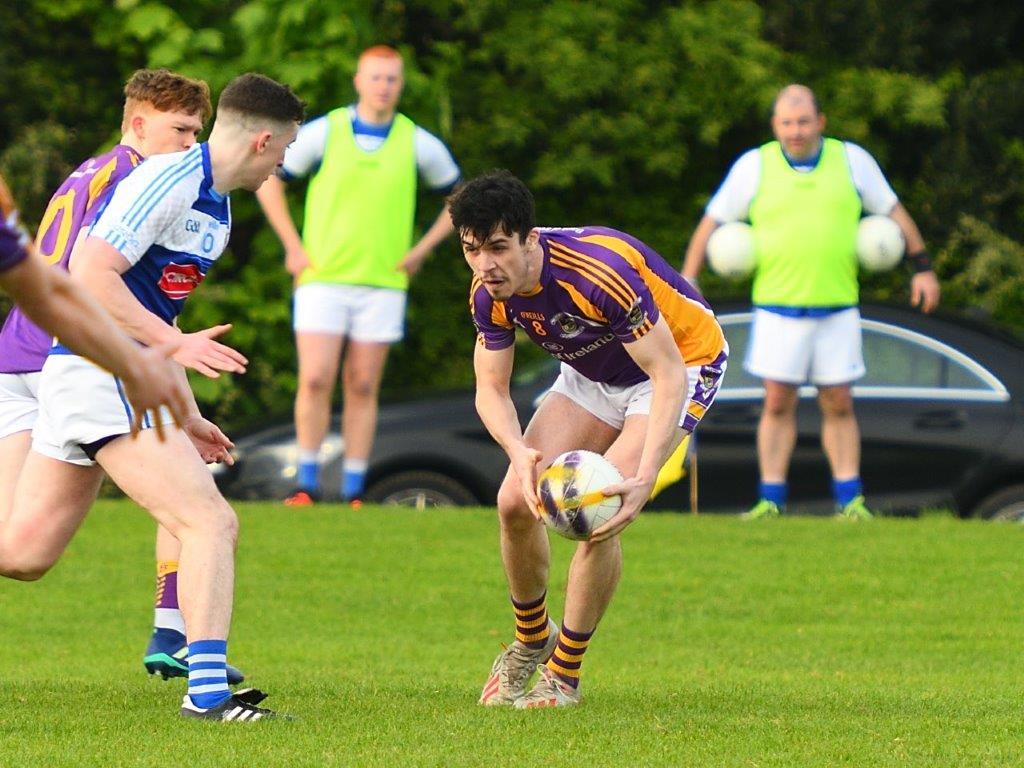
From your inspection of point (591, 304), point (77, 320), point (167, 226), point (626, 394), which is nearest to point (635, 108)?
point (626, 394)

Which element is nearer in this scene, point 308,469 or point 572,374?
point 572,374

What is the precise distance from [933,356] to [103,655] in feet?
21.2

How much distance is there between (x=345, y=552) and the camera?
38.7ft

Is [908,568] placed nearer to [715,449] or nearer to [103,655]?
[715,449]

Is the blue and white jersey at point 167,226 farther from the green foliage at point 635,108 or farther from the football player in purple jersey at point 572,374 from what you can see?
the green foliage at point 635,108

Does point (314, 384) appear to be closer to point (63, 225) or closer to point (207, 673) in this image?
point (63, 225)

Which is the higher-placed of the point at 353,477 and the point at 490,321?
the point at 490,321

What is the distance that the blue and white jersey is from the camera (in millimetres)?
6617

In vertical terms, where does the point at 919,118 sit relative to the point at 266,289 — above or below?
above

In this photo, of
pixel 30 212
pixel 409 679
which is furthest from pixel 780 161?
pixel 30 212

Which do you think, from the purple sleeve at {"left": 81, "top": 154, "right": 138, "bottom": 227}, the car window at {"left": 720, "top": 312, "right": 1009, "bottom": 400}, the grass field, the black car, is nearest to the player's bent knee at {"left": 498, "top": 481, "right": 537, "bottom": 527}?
the grass field

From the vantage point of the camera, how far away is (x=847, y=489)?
12.7 m

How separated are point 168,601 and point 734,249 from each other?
6009 mm

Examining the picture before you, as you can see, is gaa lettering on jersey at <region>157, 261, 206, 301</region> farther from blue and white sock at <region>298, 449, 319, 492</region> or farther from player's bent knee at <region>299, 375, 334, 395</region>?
blue and white sock at <region>298, 449, 319, 492</region>
